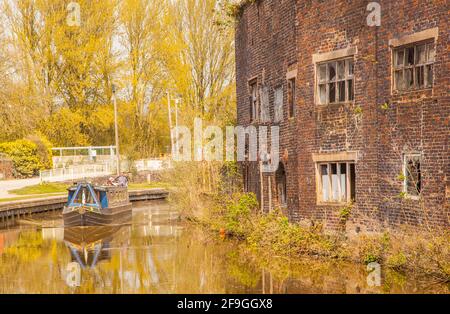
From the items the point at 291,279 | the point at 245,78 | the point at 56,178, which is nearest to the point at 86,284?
the point at 291,279

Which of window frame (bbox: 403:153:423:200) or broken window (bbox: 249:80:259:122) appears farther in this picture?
broken window (bbox: 249:80:259:122)

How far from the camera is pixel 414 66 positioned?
1639 cm

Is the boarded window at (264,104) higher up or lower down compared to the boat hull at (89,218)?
higher up

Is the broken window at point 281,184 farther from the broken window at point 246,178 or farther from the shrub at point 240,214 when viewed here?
the broken window at point 246,178

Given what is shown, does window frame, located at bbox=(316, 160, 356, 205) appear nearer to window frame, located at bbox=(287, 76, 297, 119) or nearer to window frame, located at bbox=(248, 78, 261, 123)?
window frame, located at bbox=(287, 76, 297, 119)

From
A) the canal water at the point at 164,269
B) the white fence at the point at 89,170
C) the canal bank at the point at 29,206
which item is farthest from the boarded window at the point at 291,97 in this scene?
the white fence at the point at 89,170

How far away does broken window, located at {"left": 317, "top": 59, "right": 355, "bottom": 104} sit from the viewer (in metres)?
18.3

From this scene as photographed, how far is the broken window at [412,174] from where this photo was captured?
16.3 metres

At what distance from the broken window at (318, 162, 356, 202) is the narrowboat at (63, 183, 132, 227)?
1280 centimetres

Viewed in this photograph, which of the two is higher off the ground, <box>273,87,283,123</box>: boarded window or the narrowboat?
<box>273,87,283,123</box>: boarded window

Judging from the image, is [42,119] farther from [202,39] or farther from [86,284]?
[86,284]

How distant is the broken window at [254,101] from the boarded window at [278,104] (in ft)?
6.37

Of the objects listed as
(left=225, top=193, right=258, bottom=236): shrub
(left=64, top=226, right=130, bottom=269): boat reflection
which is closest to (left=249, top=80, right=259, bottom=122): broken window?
(left=225, top=193, right=258, bottom=236): shrub

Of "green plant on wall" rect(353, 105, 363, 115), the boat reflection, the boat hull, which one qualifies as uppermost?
"green plant on wall" rect(353, 105, 363, 115)
